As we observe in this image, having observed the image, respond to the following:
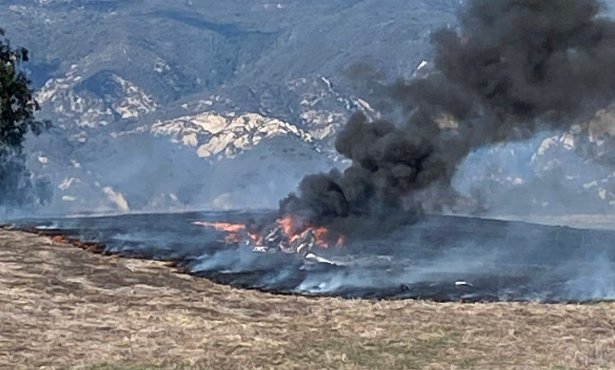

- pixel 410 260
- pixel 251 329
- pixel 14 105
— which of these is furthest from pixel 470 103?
pixel 14 105

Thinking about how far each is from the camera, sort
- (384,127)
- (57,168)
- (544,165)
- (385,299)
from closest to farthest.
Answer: (385,299) → (384,127) → (544,165) → (57,168)

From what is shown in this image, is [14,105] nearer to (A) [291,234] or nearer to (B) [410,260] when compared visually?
(A) [291,234]

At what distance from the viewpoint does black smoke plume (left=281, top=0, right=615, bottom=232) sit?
29.8 m

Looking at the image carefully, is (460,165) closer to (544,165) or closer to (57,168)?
(544,165)

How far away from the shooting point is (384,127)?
33.2 meters

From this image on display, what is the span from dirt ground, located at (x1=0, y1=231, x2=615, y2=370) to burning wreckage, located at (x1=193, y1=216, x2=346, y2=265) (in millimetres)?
7497

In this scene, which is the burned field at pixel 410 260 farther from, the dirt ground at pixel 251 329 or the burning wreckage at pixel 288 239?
the dirt ground at pixel 251 329

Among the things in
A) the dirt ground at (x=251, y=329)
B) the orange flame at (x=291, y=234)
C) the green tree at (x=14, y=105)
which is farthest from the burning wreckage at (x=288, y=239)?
the green tree at (x=14, y=105)

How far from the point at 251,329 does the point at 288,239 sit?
44.1 feet

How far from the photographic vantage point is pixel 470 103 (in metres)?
31.3

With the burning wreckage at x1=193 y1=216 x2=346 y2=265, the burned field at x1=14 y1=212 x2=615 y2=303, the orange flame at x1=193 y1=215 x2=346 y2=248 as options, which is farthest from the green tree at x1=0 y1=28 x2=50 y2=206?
the burning wreckage at x1=193 y1=216 x2=346 y2=265

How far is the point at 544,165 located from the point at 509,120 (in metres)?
26.9

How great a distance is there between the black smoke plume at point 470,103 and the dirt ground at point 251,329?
35.0 ft

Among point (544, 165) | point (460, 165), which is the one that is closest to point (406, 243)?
point (460, 165)
